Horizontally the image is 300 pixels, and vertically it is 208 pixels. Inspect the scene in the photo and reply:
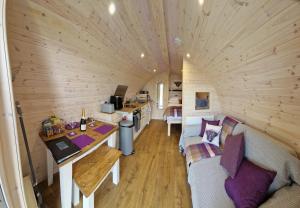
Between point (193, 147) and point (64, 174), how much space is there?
1.91 meters

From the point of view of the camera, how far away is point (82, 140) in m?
1.53

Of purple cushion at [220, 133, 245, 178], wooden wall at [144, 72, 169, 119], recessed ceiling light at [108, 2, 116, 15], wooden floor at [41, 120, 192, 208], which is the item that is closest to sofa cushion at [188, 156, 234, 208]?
purple cushion at [220, 133, 245, 178]

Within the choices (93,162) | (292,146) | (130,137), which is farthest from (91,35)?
(292,146)

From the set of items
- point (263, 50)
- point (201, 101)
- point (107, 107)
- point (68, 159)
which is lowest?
point (68, 159)

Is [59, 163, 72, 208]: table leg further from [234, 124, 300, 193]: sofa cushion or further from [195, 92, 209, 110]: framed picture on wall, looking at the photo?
[195, 92, 209, 110]: framed picture on wall

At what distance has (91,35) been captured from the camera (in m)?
1.46

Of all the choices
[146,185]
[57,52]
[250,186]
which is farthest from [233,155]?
[57,52]

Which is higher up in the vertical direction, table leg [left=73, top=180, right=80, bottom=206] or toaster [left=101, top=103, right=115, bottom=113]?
toaster [left=101, top=103, right=115, bottom=113]

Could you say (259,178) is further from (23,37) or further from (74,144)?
(23,37)

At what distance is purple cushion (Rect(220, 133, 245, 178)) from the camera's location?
4.48ft

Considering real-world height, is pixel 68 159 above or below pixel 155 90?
below

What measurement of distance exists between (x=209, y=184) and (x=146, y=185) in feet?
3.20

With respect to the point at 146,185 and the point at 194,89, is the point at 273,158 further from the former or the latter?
the point at 194,89

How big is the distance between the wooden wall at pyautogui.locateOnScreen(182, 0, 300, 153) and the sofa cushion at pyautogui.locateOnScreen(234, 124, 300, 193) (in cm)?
24
